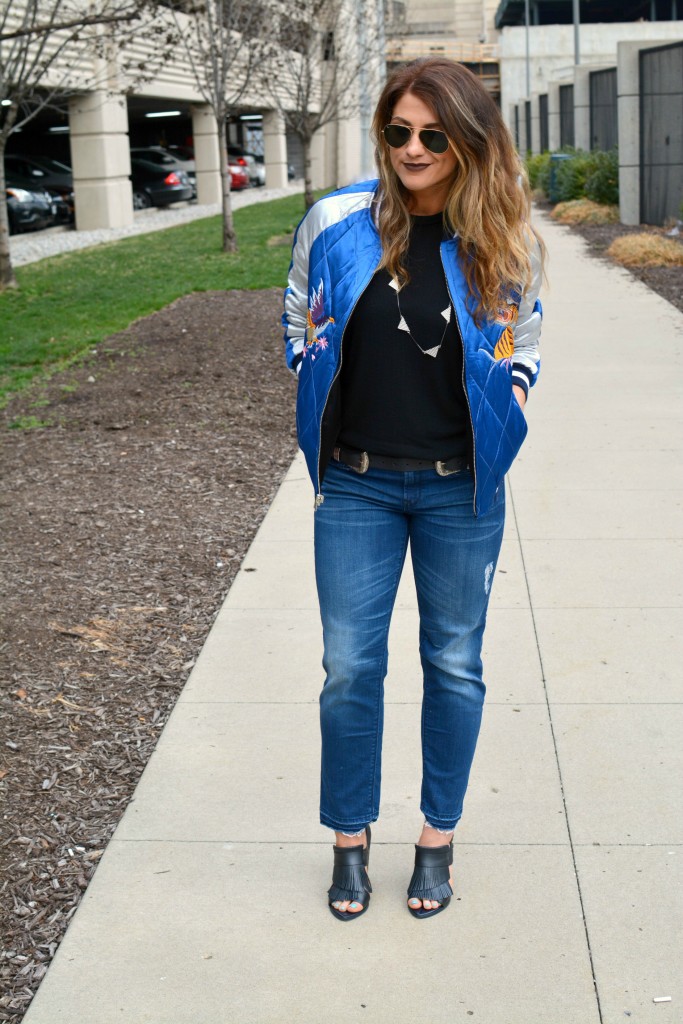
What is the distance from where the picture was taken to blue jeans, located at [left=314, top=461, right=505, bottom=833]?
9.50 ft

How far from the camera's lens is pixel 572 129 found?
32719 mm

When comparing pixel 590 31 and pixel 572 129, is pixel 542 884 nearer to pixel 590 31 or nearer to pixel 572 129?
pixel 572 129

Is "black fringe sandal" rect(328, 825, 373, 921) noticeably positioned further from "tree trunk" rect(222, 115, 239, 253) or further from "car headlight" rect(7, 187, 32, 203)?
"car headlight" rect(7, 187, 32, 203)

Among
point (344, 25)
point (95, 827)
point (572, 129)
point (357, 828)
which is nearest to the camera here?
point (357, 828)

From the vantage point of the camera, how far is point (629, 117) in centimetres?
2061

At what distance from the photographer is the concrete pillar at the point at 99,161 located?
2705 centimetres

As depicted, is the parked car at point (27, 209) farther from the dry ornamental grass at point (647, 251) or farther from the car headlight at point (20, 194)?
the dry ornamental grass at point (647, 251)

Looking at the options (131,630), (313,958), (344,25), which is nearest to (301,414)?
(313,958)

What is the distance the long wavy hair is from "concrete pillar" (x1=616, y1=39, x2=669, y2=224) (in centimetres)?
1897

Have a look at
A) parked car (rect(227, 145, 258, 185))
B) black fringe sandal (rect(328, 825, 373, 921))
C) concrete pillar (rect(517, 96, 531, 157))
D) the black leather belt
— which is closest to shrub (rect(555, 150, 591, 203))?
parked car (rect(227, 145, 258, 185))

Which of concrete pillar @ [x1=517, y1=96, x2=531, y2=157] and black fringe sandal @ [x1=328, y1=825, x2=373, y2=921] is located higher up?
concrete pillar @ [x1=517, y1=96, x2=531, y2=157]

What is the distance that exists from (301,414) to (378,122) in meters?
0.69

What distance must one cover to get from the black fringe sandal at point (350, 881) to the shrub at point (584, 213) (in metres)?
20.6

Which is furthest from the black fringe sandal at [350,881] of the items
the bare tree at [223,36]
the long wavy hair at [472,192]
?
the bare tree at [223,36]
